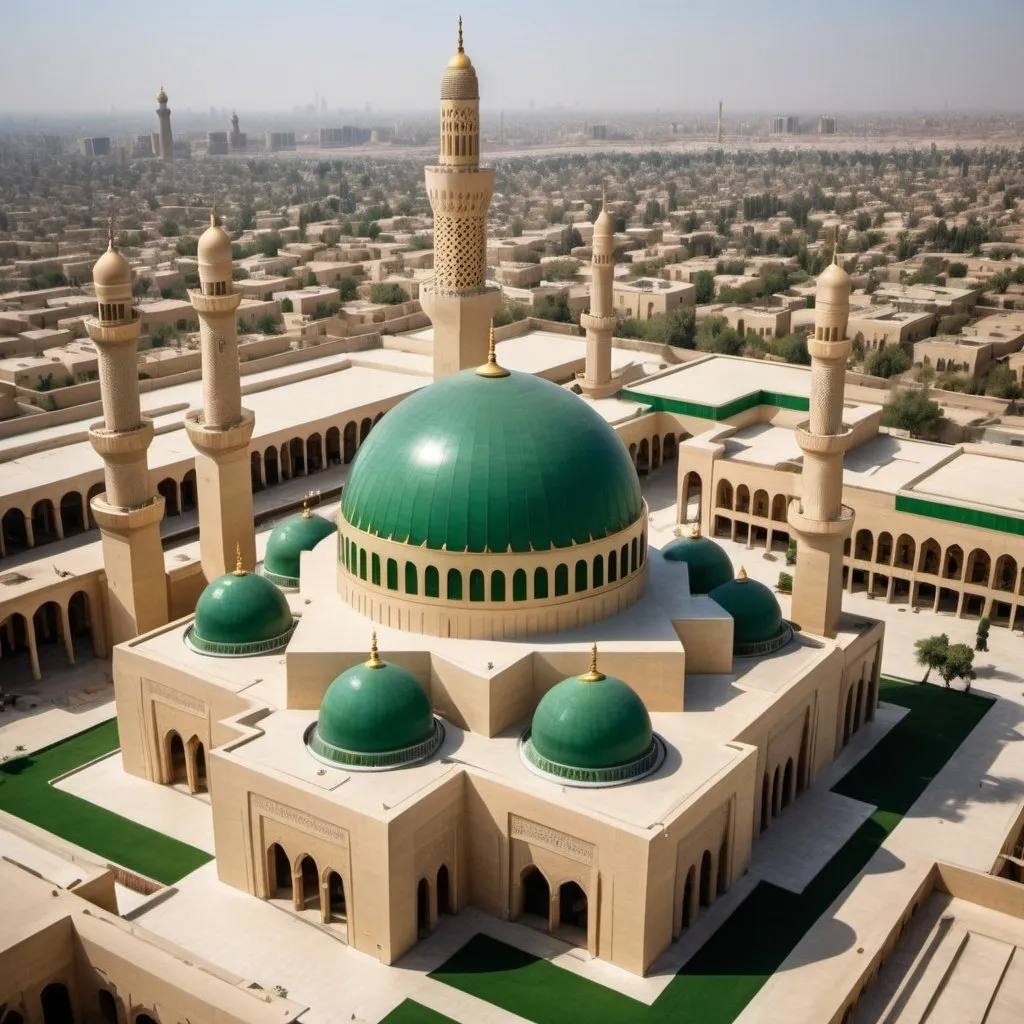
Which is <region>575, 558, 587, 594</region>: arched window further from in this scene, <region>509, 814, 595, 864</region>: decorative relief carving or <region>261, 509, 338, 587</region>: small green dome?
<region>261, 509, 338, 587</region>: small green dome

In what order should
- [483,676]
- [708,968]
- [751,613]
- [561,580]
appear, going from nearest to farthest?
1. [708,968]
2. [483,676]
3. [561,580]
4. [751,613]

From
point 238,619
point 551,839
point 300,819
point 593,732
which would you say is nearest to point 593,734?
point 593,732

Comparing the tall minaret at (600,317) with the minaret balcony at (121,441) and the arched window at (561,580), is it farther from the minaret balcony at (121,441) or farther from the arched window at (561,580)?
the arched window at (561,580)

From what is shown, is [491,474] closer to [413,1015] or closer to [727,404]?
[413,1015]

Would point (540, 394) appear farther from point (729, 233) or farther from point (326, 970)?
point (729, 233)

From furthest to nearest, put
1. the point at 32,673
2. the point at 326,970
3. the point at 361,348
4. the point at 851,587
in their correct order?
the point at 361,348 < the point at 851,587 < the point at 32,673 < the point at 326,970

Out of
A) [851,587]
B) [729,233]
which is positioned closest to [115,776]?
[851,587]
